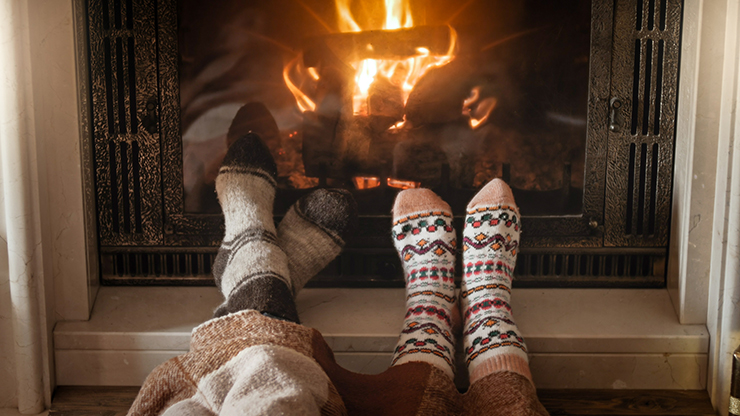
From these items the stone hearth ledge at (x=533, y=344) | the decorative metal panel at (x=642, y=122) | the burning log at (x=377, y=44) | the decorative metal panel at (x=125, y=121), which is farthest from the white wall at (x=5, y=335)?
the decorative metal panel at (x=642, y=122)

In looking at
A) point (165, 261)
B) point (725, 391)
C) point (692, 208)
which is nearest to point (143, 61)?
point (165, 261)

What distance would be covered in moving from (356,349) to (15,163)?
0.61 meters

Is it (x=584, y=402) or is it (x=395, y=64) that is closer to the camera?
(x=584, y=402)

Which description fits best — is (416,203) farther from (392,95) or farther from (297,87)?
(297,87)

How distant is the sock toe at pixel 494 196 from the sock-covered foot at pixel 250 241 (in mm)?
365

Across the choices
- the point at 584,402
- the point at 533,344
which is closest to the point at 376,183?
the point at 533,344

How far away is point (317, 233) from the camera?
41.9 inches

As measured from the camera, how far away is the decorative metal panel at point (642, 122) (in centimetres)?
103

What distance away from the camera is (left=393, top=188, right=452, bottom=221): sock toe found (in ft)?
3.46

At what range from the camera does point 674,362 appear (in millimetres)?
976

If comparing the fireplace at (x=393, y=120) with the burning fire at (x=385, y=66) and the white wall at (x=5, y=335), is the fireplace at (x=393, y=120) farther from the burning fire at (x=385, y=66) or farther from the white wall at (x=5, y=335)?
the white wall at (x=5, y=335)

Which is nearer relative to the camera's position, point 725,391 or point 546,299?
point 725,391

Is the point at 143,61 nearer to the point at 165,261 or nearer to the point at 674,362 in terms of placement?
the point at 165,261

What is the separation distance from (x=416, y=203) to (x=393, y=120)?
17 cm
